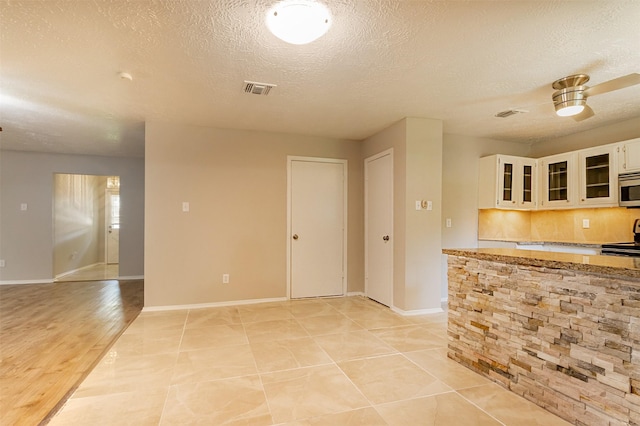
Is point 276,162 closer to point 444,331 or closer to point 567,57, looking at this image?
point 444,331

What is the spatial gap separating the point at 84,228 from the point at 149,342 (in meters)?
6.55

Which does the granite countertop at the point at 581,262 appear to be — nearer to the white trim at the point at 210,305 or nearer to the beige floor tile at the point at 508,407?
the beige floor tile at the point at 508,407

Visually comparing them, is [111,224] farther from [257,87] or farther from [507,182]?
[507,182]

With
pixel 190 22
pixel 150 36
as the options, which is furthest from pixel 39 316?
pixel 190 22

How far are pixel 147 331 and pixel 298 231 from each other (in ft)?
7.33

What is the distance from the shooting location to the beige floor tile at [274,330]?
3.16 metres

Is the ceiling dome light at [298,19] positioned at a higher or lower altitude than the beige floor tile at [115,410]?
higher

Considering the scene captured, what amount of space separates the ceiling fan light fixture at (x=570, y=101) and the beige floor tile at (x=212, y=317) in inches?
150

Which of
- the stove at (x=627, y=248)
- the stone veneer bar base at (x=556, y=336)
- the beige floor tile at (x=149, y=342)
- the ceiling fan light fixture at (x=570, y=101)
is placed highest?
the ceiling fan light fixture at (x=570, y=101)

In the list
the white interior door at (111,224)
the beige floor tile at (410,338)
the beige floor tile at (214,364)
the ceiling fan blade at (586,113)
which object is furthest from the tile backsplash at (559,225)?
the white interior door at (111,224)

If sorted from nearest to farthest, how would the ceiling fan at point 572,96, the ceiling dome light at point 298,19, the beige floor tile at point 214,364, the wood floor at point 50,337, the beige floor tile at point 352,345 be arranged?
the ceiling dome light at point 298,19 < the wood floor at point 50,337 < the beige floor tile at point 214,364 < the ceiling fan at point 572,96 < the beige floor tile at point 352,345

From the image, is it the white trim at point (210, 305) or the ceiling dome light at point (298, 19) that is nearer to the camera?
the ceiling dome light at point (298, 19)

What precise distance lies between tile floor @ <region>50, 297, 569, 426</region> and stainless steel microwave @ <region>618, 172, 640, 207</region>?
254cm

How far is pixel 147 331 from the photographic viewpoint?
3318 millimetres
